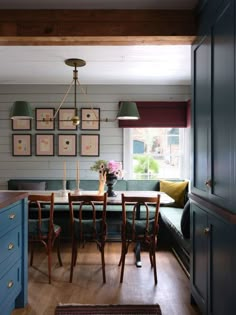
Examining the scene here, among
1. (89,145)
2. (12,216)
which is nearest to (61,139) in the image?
(89,145)

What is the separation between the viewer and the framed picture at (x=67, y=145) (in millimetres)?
5281

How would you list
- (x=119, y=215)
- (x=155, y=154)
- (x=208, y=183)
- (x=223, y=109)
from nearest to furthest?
(x=223, y=109) → (x=208, y=183) → (x=119, y=215) → (x=155, y=154)

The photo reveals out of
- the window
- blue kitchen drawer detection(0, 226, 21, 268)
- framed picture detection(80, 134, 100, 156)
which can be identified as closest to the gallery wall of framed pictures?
framed picture detection(80, 134, 100, 156)

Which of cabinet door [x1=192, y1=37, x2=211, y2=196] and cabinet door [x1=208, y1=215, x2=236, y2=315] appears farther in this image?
cabinet door [x1=192, y1=37, x2=211, y2=196]

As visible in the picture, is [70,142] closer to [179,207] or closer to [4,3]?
[179,207]

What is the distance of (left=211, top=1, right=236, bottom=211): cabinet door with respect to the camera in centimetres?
173

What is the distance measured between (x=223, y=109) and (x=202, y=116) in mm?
453

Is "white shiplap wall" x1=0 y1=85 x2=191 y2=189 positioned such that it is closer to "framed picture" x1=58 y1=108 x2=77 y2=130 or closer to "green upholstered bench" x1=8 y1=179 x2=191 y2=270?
"framed picture" x1=58 y1=108 x2=77 y2=130

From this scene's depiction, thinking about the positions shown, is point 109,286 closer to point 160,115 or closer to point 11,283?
point 11,283

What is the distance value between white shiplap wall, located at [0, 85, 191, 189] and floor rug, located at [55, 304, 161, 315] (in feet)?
9.61

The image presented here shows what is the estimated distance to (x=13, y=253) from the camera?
236 cm

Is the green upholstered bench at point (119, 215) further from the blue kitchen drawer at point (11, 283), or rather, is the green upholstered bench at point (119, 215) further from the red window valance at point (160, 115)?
the blue kitchen drawer at point (11, 283)

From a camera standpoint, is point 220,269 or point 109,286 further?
point 109,286

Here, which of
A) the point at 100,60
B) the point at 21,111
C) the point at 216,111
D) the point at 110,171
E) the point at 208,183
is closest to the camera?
the point at 216,111
